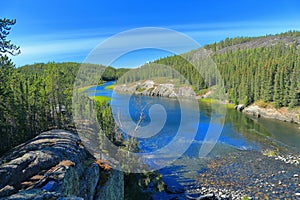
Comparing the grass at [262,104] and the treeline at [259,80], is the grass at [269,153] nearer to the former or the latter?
the treeline at [259,80]

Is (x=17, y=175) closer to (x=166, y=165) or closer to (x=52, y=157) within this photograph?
(x=52, y=157)

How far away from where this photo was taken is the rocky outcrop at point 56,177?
770 centimetres

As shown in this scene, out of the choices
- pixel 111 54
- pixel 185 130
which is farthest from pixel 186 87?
pixel 111 54

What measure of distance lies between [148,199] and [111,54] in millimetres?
10534

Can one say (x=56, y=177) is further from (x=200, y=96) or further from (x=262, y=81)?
(x=200, y=96)

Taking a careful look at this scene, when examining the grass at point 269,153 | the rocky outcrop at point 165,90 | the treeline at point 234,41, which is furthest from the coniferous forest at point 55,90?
the treeline at point 234,41

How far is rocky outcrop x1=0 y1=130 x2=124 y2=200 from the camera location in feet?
25.3

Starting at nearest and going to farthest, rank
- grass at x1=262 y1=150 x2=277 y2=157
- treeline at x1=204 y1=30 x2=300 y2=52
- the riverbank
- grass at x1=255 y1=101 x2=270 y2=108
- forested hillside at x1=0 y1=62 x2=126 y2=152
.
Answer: forested hillside at x1=0 y1=62 x2=126 y2=152, grass at x1=262 y1=150 x2=277 y2=157, the riverbank, grass at x1=255 y1=101 x2=270 y2=108, treeline at x1=204 y1=30 x2=300 y2=52

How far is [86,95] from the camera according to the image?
99.1 ft

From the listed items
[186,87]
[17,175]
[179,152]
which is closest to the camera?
[17,175]

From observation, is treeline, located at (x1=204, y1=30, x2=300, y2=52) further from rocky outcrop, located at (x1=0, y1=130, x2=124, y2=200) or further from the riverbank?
rocky outcrop, located at (x1=0, y1=130, x2=124, y2=200)

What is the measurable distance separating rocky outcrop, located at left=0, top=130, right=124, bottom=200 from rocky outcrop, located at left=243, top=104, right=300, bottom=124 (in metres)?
41.3

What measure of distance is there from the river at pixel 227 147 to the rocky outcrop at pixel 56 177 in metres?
6.26

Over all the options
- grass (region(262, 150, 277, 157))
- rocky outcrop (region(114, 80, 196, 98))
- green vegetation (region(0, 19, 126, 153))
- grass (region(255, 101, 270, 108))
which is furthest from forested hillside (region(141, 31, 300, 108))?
grass (region(262, 150, 277, 157))
